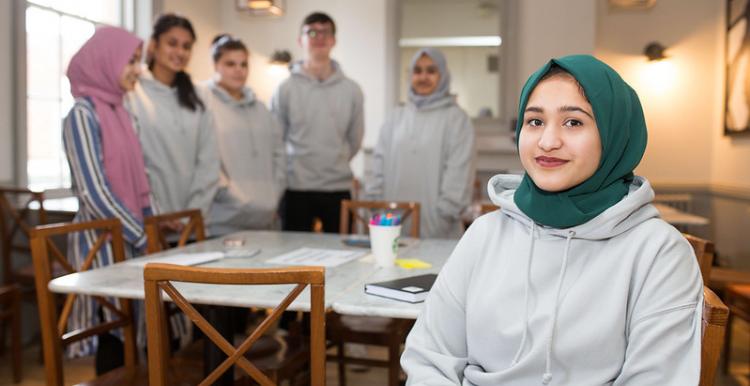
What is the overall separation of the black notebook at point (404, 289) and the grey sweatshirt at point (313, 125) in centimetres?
184

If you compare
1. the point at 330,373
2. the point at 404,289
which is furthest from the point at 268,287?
the point at 330,373

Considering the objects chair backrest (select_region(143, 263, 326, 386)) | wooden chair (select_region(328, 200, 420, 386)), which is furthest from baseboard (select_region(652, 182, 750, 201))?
chair backrest (select_region(143, 263, 326, 386))

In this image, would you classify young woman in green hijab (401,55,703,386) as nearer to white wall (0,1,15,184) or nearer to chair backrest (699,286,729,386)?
chair backrest (699,286,729,386)

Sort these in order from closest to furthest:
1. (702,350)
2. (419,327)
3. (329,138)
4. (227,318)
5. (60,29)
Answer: (702,350)
(419,327)
(227,318)
(329,138)
(60,29)

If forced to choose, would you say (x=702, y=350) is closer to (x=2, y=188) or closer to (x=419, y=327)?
(x=419, y=327)

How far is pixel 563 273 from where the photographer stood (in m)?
1.05

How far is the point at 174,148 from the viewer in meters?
2.72

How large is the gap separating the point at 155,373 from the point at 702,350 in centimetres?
98

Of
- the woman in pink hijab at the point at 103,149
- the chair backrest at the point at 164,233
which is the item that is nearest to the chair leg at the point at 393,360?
the chair backrest at the point at 164,233

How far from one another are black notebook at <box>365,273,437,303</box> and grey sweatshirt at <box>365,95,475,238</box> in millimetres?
1576

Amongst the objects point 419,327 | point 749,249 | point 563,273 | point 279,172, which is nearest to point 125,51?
point 279,172

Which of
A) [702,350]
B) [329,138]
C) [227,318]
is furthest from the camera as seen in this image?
[329,138]

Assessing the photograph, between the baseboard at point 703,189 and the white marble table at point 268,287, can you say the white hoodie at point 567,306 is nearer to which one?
the white marble table at point 268,287

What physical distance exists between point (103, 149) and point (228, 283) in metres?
1.43
